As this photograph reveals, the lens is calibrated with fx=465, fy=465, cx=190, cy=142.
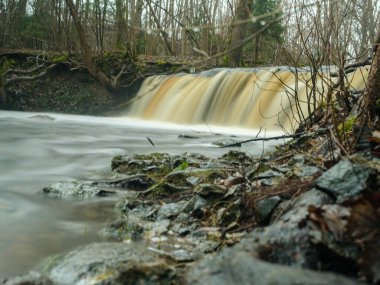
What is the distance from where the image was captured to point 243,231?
2.62 metres

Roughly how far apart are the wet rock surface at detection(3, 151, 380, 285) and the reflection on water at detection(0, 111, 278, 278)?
0.75ft

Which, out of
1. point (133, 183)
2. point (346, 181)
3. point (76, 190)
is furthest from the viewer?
point (133, 183)

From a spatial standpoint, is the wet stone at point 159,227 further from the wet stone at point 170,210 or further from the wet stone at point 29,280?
the wet stone at point 29,280

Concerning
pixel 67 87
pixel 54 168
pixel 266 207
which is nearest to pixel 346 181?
pixel 266 207

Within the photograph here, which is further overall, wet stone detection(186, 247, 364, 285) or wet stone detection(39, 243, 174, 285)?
wet stone detection(39, 243, 174, 285)

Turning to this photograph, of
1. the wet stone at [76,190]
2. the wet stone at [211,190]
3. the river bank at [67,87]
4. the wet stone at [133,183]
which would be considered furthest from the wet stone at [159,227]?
the river bank at [67,87]

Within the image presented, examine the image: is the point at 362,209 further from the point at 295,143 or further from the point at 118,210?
the point at 295,143

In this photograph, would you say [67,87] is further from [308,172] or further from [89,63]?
[308,172]

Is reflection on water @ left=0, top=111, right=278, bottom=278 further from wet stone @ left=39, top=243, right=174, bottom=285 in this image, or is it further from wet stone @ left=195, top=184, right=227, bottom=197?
wet stone @ left=195, top=184, right=227, bottom=197

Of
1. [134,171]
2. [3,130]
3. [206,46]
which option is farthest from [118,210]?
[206,46]

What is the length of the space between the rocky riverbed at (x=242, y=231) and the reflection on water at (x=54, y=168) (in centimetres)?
20

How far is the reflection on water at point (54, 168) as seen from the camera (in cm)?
292

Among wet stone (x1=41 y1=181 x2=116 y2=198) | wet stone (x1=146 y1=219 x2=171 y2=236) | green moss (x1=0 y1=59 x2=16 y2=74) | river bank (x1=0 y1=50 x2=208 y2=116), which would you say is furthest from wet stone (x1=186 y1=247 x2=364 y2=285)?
green moss (x1=0 y1=59 x2=16 y2=74)

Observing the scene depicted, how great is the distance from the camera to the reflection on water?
9.57 ft
